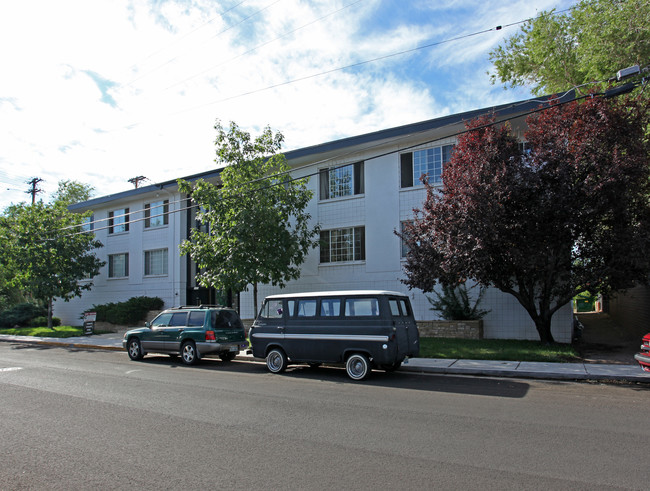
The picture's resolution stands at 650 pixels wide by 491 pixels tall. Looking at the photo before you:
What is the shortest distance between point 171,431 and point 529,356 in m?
9.88

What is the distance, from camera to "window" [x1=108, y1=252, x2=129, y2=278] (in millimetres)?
30172

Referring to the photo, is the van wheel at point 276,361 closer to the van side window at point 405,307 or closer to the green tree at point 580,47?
the van side window at point 405,307

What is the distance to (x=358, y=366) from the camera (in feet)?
35.1

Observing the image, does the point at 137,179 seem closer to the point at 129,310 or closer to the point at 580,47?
the point at 129,310

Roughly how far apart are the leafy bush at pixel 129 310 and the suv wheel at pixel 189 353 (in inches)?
529

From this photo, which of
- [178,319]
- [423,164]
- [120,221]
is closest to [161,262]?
[120,221]

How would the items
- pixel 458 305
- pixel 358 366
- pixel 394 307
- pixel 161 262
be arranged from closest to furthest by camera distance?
pixel 358 366
pixel 394 307
pixel 458 305
pixel 161 262

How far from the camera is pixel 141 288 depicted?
28703 mm

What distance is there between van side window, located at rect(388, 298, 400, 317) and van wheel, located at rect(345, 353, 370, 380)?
3.86 feet

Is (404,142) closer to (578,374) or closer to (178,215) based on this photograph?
(578,374)

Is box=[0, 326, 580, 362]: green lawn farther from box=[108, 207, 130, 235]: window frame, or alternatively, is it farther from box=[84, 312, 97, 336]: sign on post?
box=[108, 207, 130, 235]: window frame

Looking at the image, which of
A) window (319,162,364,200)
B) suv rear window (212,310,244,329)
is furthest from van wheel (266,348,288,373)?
window (319,162,364,200)

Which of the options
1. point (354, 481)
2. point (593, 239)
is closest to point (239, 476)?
point (354, 481)

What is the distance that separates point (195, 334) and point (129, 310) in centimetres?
1387
